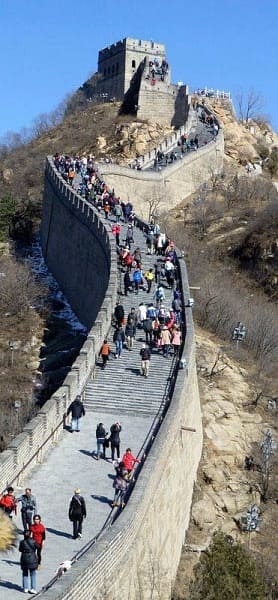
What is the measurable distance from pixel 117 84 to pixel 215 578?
53229 millimetres

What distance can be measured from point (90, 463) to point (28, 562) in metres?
5.03

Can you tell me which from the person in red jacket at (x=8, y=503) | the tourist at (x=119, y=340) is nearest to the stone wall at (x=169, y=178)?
the tourist at (x=119, y=340)

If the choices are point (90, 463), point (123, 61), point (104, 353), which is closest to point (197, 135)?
point (123, 61)

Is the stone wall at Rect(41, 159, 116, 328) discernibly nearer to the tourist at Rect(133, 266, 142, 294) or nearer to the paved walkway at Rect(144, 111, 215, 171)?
the tourist at Rect(133, 266, 142, 294)

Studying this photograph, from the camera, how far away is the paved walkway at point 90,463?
1247 cm

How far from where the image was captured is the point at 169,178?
47625mm

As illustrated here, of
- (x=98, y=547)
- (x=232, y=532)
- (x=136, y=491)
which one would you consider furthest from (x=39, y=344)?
(x=98, y=547)

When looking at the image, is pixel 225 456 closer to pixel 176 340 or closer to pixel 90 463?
pixel 176 340

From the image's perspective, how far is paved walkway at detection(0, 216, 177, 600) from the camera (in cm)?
1247

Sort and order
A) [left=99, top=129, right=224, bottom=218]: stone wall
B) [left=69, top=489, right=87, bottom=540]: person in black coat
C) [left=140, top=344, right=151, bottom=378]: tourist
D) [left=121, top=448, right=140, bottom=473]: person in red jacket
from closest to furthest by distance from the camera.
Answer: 1. [left=69, top=489, right=87, bottom=540]: person in black coat
2. [left=121, top=448, right=140, bottom=473]: person in red jacket
3. [left=140, top=344, right=151, bottom=378]: tourist
4. [left=99, top=129, right=224, bottom=218]: stone wall

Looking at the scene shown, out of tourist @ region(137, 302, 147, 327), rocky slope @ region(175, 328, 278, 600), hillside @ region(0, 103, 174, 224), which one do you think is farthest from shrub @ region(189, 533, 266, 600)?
hillside @ region(0, 103, 174, 224)

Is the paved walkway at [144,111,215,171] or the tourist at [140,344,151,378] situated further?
the paved walkway at [144,111,215,171]

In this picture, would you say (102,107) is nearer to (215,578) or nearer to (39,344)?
(39,344)

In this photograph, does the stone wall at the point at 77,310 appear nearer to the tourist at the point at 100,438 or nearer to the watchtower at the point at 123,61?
the tourist at the point at 100,438
